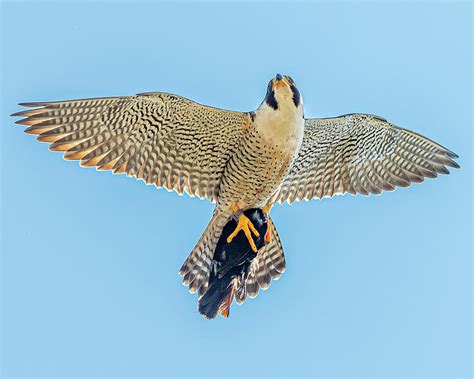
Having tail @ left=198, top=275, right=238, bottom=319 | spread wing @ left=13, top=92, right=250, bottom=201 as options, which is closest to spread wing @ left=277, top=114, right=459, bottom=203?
spread wing @ left=13, top=92, right=250, bottom=201

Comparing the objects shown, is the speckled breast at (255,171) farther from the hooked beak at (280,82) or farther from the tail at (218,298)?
the tail at (218,298)

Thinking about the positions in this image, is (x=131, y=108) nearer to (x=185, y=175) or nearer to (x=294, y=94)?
(x=185, y=175)

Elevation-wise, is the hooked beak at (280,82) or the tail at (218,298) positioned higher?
the hooked beak at (280,82)

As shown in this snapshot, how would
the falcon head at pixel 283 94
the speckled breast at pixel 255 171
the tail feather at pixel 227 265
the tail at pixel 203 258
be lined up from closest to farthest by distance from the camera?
the falcon head at pixel 283 94 < the speckled breast at pixel 255 171 < the tail feather at pixel 227 265 < the tail at pixel 203 258

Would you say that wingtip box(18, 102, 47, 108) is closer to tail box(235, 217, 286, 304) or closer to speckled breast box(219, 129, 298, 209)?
speckled breast box(219, 129, 298, 209)

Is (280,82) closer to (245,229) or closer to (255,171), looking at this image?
(255,171)

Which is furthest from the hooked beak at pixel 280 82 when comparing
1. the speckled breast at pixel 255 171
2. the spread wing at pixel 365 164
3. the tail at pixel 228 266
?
the tail at pixel 228 266

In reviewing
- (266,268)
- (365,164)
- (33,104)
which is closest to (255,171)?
(266,268)
